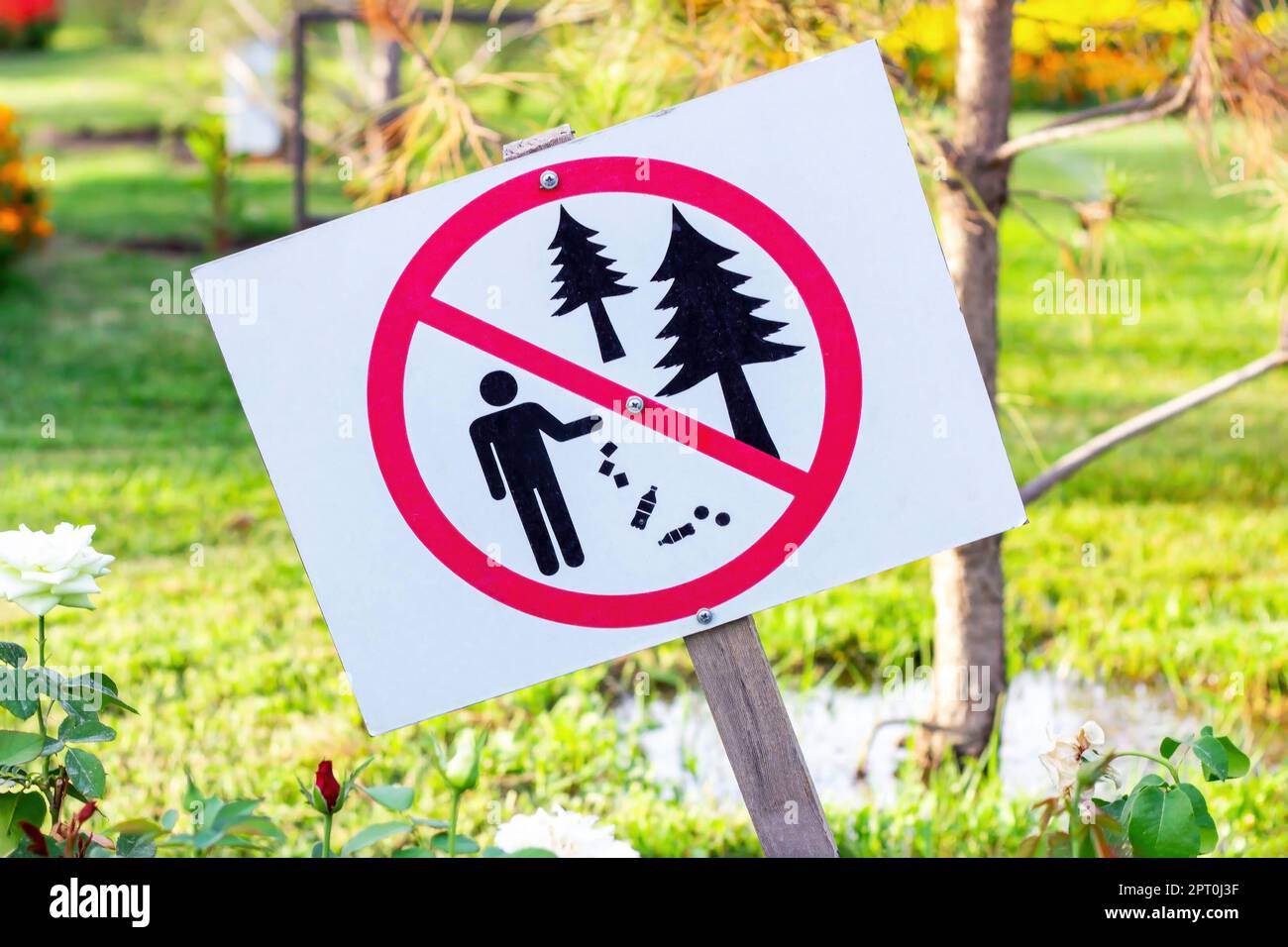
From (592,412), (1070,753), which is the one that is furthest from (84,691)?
(1070,753)

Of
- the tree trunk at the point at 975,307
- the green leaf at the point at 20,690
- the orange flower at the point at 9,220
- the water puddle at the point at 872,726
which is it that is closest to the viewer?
the green leaf at the point at 20,690

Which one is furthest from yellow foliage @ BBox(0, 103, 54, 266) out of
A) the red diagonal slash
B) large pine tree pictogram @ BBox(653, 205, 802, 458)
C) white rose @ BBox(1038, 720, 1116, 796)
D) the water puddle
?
white rose @ BBox(1038, 720, 1116, 796)

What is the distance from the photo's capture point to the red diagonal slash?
1529 mm

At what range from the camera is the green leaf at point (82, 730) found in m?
1.53

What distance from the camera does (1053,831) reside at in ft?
5.48

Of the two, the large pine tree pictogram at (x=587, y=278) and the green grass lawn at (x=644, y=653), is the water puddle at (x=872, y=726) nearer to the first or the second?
the green grass lawn at (x=644, y=653)

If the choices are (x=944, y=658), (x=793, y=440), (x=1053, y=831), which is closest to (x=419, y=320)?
(x=793, y=440)

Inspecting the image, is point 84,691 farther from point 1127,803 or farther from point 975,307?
point 975,307

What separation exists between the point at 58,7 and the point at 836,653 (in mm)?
19288

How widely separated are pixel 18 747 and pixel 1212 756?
1358 millimetres

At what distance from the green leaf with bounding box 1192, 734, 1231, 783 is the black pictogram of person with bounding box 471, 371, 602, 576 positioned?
727 millimetres

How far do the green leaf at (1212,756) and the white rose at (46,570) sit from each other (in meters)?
1.29

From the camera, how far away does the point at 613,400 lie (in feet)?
5.01

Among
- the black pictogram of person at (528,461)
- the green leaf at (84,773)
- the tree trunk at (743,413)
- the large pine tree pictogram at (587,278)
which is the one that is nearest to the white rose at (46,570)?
the green leaf at (84,773)
